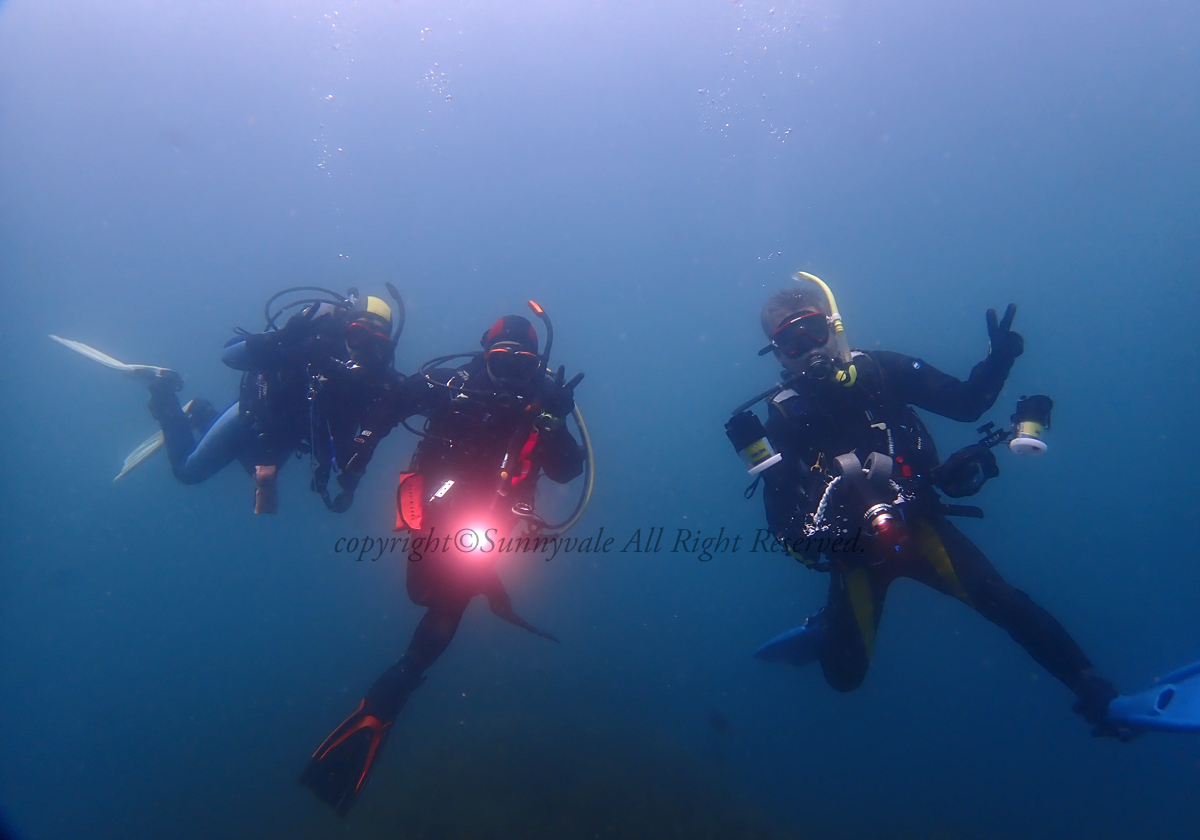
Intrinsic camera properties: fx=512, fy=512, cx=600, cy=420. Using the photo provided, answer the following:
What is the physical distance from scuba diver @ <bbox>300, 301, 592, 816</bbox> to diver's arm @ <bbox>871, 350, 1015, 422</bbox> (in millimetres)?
3091

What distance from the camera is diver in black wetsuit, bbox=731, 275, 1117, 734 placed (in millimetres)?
4125

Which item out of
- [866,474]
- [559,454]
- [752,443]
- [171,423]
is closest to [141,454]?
[171,423]

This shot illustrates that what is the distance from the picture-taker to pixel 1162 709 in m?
3.63

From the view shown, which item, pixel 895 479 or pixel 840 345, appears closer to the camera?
pixel 895 479

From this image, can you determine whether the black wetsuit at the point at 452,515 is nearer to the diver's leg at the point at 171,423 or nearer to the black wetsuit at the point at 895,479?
the black wetsuit at the point at 895,479

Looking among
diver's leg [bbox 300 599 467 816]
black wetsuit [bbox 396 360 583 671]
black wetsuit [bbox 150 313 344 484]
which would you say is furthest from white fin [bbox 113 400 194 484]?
diver's leg [bbox 300 599 467 816]

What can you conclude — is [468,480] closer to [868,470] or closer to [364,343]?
[364,343]

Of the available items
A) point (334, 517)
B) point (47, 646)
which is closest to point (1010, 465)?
point (334, 517)

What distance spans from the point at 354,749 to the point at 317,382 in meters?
3.64

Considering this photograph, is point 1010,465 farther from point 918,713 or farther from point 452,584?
point 452,584

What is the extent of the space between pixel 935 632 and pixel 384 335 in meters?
22.2

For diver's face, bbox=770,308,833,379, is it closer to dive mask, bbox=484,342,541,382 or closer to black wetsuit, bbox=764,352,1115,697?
black wetsuit, bbox=764,352,1115,697

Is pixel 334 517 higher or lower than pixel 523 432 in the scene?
higher

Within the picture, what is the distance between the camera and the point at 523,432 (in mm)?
4965
